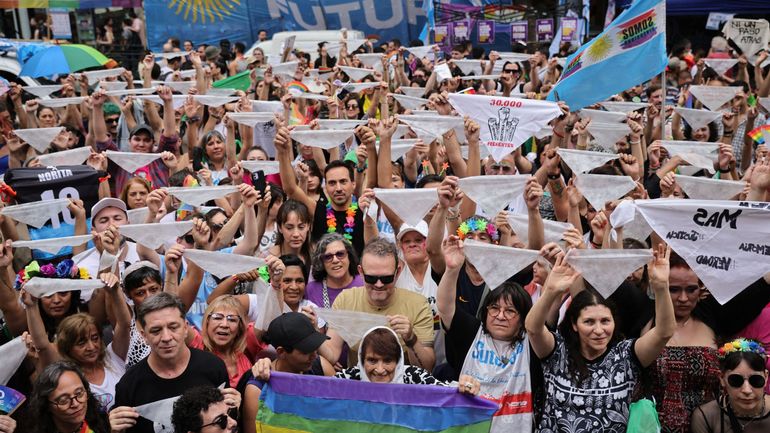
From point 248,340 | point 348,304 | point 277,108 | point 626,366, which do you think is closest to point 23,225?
point 248,340

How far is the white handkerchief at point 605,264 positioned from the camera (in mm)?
4211

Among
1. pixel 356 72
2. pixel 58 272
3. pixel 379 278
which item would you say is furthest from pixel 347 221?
pixel 356 72

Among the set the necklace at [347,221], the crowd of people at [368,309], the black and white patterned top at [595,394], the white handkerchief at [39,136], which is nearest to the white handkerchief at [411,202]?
the crowd of people at [368,309]

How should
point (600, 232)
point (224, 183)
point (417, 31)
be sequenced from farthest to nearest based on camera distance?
point (417, 31) → point (224, 183) → point (600, 232)

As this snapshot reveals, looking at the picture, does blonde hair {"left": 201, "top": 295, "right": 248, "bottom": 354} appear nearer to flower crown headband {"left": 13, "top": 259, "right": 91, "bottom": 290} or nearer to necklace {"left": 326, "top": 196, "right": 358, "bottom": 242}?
flower crown headband {"left": 13, "top": 259, "right": 91, "bottom": 290}

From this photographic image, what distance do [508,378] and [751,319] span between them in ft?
4.50

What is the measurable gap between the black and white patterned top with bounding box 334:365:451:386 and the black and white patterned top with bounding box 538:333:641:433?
1.66ft

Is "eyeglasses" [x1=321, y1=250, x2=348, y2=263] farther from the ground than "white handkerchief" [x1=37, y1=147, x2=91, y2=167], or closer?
closer

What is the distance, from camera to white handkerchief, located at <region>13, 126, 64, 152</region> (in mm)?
8469

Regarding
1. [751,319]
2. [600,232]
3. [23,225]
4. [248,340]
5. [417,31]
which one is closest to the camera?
[751,319]

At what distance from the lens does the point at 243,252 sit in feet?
18.8

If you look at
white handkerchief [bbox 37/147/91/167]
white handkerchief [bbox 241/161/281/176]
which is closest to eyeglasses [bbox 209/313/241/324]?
white handkerchief [bbox 241/161/281/176]

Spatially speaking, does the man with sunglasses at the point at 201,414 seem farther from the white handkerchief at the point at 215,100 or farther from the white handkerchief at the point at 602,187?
the white handkerchief at the point at 215,100

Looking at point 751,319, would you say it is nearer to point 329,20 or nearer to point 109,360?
point 109,360
